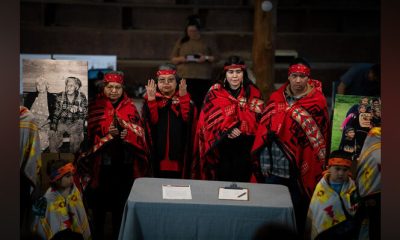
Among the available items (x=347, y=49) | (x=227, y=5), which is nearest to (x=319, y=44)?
(x=347, y=49)

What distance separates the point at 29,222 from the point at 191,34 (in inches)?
121

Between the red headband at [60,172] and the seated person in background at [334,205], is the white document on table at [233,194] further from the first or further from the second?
the red headband at [60,172]

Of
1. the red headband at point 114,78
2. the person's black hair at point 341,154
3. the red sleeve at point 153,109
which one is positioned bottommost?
the person's black hair at point 341,154

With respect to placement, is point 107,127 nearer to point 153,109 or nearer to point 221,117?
point 153,109

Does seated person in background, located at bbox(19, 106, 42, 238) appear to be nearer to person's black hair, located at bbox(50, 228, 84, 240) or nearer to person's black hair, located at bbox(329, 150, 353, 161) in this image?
person's black hair, located at bbox(50, 228, 84, 240)

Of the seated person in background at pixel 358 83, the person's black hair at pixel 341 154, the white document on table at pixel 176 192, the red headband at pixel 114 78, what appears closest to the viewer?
the white document on table at pixel 176 192

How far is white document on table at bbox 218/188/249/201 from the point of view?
5.18 m

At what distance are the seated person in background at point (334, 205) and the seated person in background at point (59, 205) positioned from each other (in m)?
1.69

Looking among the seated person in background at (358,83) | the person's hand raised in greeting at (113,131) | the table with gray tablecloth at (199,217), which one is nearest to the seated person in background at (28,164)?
the person's hand raised in greeting at (113,131)

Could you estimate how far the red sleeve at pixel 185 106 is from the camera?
629 centimetres

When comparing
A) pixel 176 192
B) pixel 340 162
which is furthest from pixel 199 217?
pixel 340 162

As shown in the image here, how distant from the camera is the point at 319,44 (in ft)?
35.7

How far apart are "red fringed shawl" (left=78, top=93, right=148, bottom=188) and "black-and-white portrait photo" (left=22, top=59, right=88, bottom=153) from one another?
0.15 meters

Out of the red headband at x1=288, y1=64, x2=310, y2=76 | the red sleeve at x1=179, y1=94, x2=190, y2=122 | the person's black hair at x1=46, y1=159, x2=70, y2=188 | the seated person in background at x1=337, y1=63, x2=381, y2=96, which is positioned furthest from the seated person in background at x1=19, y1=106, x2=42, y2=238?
the seated person in background at x1=337, y1=63, x2=381, y2=96
